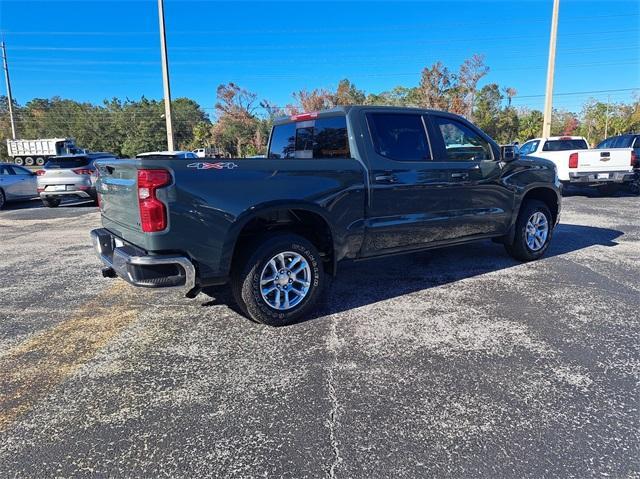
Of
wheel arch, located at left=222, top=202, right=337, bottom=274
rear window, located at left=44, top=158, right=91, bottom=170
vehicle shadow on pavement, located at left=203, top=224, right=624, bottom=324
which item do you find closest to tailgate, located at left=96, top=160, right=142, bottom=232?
wheel arch, located at left=222, top=202, right=337, bottom=274

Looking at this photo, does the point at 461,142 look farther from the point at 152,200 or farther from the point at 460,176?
the point at 152,200

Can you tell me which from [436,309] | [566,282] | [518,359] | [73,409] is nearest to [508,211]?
[566,282]

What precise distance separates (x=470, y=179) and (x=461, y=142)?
46cm

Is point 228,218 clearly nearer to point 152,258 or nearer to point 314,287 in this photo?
point 152,258

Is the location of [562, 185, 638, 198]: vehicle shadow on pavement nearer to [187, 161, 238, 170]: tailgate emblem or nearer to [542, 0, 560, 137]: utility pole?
[542, 0, 560, 137]: utility pole

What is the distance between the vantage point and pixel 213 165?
337 centimetres

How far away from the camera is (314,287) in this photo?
401 centimetres

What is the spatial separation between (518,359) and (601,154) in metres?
11.2

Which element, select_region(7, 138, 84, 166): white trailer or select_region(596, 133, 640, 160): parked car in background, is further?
select_region(7, 138, 84, 166): white trailer

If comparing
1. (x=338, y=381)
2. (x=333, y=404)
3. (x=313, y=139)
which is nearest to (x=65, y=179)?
(x=313, y=139)

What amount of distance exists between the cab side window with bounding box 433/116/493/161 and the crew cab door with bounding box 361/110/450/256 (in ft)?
0.90

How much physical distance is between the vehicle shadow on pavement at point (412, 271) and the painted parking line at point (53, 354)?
97cm

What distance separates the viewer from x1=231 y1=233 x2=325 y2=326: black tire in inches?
145

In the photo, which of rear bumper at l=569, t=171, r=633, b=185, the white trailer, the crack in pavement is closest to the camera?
the crack in pavement
